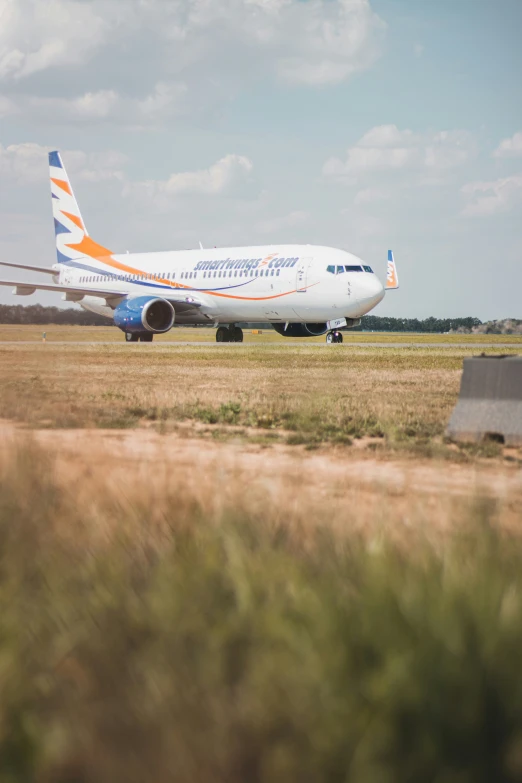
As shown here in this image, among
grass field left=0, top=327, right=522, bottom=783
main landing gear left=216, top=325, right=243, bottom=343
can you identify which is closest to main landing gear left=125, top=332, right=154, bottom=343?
main landing gear left=216, top=325, right=243, bottom=343

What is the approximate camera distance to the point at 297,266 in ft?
89.9

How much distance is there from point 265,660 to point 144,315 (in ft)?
89.9

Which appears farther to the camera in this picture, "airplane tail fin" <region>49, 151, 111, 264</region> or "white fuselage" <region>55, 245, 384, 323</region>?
"airplane tail fin" <region>49, 151, 111, 264</region>

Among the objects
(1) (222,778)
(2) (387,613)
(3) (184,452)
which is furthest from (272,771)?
(3) (184,452)

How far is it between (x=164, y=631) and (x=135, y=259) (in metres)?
32.8

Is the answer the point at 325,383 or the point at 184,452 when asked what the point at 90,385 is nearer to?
the point at 184,452

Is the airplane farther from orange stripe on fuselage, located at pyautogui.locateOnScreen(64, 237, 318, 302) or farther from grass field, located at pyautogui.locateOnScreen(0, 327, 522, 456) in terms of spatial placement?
grass field, located at pyautogui.locateOnScreen(0, 327, 522, 456)

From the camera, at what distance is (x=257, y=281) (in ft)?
92.9

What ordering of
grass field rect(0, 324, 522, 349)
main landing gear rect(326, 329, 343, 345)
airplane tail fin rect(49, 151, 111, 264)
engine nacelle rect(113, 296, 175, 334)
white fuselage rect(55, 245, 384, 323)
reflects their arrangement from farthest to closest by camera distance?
airplane tail fin rect(49, 151, 111, 264), grass field rect(0, 324, 522, 349), engine nacelle rect(113, 296, 175, 334), main landing gear rect(326, 329, 343, 345), white fuselage rect(55, 245, 384, 323)

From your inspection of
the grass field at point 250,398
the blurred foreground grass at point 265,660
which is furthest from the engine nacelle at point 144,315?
the blurred foreground grass at point 265,660

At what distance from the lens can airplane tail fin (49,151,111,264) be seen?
121 feet

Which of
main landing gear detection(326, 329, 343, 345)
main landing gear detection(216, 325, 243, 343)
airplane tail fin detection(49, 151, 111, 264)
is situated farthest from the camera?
airplane tail fin detection(49, 151, 111, 264)

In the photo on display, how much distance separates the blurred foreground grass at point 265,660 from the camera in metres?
1.66

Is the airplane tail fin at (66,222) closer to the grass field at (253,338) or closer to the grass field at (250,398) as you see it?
the grass field at (253,338)
